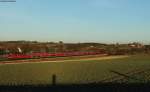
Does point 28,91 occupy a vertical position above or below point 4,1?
below

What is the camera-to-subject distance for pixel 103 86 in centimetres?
1391

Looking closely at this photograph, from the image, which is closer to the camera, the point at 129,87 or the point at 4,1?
the point at 129,87

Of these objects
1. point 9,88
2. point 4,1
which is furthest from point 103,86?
point 4,1

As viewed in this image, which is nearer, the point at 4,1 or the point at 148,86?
the point at 148,86

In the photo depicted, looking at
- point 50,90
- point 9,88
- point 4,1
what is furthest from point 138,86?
point 4,1

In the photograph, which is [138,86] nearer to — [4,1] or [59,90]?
[59,90]

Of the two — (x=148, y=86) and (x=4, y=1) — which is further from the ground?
(x=4, y=1)

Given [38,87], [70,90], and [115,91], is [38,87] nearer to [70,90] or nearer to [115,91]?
[70,90]

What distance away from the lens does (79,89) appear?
45.6 ft

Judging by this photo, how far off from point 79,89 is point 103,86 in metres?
0.91

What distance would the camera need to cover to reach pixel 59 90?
14.0 metres

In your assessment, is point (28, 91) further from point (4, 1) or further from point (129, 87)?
point (4, 1)

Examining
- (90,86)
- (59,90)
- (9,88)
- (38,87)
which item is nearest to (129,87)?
(90,86)

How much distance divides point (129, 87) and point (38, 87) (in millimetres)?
3507
